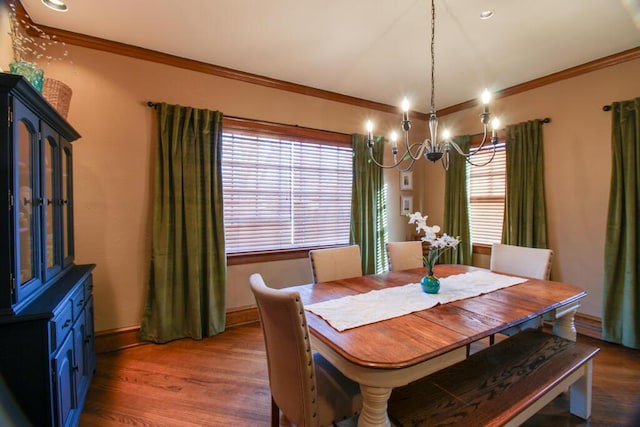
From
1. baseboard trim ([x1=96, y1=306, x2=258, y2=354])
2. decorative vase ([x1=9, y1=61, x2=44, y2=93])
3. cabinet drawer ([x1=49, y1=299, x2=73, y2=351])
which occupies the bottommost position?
baseboard trim ([x1=96, y1=306, x2=258, y2=354])

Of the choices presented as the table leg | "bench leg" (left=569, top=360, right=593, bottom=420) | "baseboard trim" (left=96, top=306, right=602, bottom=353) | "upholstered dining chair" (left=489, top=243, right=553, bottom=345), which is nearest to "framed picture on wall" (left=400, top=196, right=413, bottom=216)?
"upholstered dining chair" (left=489, top=243, right=553, bottom=345)

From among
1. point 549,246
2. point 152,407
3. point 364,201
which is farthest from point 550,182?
point 152,407

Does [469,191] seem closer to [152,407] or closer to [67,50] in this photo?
[152,407]

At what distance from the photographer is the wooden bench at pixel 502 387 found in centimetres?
131

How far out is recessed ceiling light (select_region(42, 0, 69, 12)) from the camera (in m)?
2.00

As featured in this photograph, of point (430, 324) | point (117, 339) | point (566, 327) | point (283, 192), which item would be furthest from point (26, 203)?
point (566, 327)

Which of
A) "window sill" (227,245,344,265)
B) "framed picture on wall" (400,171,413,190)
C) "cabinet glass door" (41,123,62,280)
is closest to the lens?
"cabinet glass door" (41,123,62,280)

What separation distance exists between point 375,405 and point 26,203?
188cm

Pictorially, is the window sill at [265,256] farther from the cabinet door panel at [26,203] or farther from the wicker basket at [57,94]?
the wicker basket at [57,94]

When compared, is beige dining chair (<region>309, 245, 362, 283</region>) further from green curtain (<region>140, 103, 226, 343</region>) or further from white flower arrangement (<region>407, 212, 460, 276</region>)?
green curtain (<region>140, 103, 226, 343</region>)

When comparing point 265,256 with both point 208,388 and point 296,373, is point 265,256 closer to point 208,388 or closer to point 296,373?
point 208,388

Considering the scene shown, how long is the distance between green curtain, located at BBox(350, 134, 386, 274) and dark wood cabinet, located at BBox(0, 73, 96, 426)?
2805mm

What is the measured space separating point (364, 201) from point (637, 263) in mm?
2574

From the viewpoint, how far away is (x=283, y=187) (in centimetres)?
344
